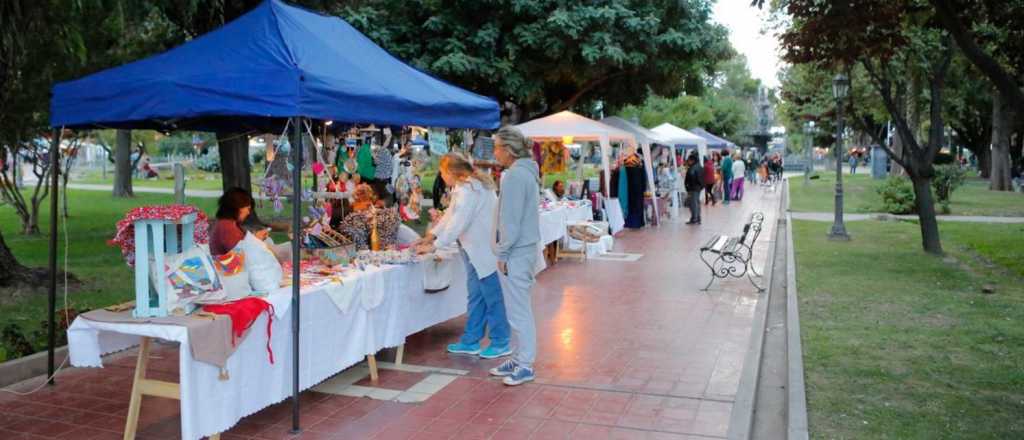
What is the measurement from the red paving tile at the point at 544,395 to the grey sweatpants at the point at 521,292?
40cm

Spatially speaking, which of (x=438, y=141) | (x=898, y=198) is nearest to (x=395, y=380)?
(x=438, y=141)

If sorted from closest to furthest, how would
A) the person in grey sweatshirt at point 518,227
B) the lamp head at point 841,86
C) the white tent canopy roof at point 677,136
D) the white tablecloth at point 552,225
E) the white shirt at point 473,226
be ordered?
the person in grey sweatshirt at point 518,227 → the white shirt at point 473,226 → the white tablecloth at point 552,225 → the lamp head at point 841,86 → the white tent canopy roof at point 677,136

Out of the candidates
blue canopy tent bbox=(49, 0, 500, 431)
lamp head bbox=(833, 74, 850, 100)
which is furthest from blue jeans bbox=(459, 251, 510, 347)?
lamp head bbox=(833, 74, 850, 100)

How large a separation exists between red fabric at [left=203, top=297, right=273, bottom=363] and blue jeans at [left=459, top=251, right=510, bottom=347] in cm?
201

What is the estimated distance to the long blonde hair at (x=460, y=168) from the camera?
21.4ft

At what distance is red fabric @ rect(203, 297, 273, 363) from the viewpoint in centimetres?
473

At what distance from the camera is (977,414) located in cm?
541

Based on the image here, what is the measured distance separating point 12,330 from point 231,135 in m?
2.53

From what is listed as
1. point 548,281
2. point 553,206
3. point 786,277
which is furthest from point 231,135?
point 786,277

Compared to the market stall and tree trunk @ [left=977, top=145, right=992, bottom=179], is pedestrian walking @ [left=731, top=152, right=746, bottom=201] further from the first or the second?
tree trunk @ [left=977, top=145, right=992, bottom=179]

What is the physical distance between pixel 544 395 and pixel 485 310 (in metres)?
1.29

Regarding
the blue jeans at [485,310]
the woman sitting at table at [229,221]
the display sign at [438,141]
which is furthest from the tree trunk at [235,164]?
the woman sitting at table at [229,221]

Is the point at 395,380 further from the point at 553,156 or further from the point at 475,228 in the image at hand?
the point at 553,156

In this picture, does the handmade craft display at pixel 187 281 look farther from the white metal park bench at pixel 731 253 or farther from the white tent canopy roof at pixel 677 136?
the white tent canopy roof at pixel 677 136
